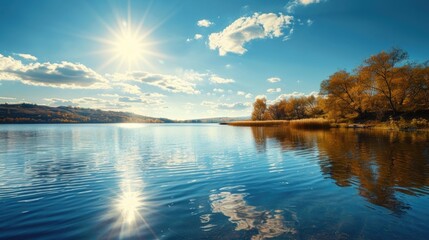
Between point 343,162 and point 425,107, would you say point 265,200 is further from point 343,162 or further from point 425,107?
point 425,107

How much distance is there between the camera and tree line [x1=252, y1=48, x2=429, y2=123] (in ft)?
200

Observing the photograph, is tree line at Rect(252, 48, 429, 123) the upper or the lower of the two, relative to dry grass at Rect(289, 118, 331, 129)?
upper

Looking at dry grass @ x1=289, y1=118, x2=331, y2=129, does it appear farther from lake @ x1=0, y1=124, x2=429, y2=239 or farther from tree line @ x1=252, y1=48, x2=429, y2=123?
lake @ x1=0, y1=124, x2=429, y2=239

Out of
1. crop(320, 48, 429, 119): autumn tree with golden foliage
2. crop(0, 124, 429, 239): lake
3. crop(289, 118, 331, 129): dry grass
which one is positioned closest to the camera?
crop(0, 124, 429, 239): lake

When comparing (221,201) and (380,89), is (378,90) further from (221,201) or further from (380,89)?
(221,201)

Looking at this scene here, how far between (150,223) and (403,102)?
258 ft

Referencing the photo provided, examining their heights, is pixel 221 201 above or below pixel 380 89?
below

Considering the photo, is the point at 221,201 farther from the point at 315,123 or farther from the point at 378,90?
the point at 378,90

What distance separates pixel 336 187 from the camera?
37.0 feet

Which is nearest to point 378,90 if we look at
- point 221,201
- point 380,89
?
point 380,89

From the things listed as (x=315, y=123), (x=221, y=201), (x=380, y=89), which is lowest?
(x=221, y=201)

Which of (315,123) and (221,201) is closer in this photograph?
(221,201)

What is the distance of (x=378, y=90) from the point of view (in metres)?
65.9

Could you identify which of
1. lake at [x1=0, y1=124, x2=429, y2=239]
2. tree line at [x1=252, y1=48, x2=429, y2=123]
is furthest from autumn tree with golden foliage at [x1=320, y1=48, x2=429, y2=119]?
lake at [x1=0, y1=124, x2=429, y2=239]
